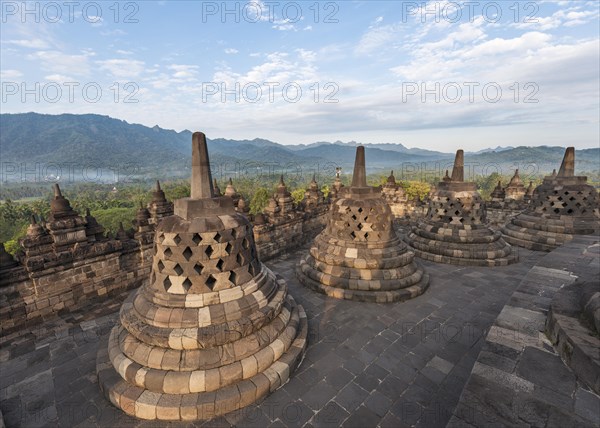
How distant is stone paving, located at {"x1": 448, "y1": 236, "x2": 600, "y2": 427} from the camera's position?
279 centimetres

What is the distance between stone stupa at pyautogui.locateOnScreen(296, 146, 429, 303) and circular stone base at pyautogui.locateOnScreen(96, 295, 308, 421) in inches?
143

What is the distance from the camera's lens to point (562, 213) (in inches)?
500

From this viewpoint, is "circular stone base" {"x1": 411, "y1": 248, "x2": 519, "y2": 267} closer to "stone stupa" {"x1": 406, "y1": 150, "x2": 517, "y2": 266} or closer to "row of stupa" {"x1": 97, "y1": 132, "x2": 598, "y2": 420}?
"stone stupa" {"x1": 406, "y1": 150, "x2": 517, "y2": 266}

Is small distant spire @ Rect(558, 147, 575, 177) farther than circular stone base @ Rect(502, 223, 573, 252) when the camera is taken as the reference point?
Yes

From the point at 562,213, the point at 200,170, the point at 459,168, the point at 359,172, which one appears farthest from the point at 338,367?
the point at 562,213

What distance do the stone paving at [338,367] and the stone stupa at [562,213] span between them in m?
6.41

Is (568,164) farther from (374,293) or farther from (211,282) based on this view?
(211,282)

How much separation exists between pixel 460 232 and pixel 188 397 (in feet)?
36.4

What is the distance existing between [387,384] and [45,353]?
750 centimetres

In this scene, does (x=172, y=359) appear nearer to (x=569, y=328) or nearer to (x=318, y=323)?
(x=318, y=323)

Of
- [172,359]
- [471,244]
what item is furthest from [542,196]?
[172,359]

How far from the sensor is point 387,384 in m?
5.04

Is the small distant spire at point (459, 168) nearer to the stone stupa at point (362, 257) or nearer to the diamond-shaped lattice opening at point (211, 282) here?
the stone stupa at point (362, 257)

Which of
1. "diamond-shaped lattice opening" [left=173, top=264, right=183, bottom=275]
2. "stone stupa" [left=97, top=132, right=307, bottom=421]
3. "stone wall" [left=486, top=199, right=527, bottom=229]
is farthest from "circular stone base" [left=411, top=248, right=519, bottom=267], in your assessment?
"diamond-shaped lattice opening" [left=173, top=264, right=183, bottom=275]
